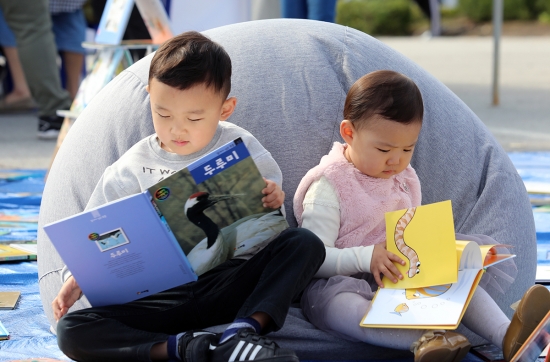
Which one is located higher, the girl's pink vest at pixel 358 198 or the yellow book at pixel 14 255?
the girl's pink vest at pixel 358 198

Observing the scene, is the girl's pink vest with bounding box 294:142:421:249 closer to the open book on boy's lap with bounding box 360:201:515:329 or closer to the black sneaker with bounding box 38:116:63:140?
the open book on boy's lap with bounding box 360:201:515:329

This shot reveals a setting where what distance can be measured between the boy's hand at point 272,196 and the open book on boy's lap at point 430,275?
325 mm

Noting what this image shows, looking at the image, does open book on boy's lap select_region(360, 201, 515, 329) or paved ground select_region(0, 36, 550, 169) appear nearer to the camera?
open book on boy's lap select_region(360, 201, 515, 329)

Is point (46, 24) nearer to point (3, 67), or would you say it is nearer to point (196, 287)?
point (3, 67)

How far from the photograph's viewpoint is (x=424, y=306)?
2.16 meters

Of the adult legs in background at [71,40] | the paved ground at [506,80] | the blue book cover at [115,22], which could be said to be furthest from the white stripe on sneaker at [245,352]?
the adult legs in background at [71,40]

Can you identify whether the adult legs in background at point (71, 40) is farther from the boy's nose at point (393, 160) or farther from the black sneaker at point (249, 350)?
the black sneaker at point (249, 350)

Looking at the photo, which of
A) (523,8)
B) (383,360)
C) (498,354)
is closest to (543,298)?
(498,354)

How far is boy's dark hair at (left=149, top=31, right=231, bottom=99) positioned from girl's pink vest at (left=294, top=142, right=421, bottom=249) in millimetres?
387

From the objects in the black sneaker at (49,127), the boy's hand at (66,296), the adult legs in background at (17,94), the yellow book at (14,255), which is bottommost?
the adult legs in background at (17,94)

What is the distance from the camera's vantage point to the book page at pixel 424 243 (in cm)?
A: 220

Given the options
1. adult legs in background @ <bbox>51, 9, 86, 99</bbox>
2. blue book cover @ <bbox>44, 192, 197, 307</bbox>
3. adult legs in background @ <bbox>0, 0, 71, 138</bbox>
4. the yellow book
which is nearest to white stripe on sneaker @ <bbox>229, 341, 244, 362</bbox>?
blue book cover @ <bbox>44, 192, 197, 307</bbox>

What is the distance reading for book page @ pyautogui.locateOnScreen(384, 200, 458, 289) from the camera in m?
2.20

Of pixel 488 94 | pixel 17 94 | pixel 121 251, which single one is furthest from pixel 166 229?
pixel 488 94
